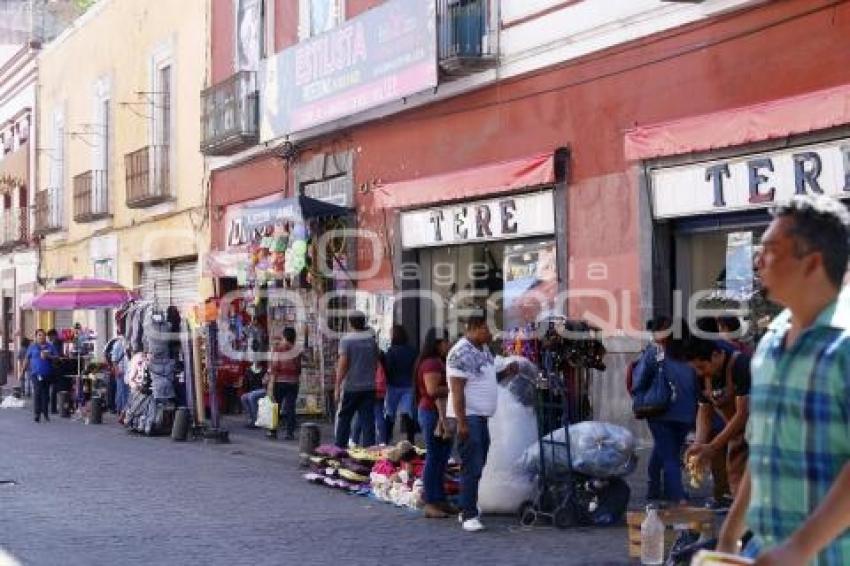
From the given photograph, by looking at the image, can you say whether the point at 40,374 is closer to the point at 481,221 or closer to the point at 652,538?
the point at 481,221

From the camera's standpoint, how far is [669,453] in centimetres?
1045

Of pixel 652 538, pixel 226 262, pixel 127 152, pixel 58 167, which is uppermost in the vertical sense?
pixel 58 167

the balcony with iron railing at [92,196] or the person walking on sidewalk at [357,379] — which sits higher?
the balcony with iron railing at [92,196]

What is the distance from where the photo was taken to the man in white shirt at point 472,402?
9789mm

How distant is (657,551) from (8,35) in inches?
1719

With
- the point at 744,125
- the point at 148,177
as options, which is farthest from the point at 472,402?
the point at 148,177

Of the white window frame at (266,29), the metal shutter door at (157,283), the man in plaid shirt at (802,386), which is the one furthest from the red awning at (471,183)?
the man in plaid shirt at (802,386)

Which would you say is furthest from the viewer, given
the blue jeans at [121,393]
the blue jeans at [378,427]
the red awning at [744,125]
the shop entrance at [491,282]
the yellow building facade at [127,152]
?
the yellow building facade at [127,152]

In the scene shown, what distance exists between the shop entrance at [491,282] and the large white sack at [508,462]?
3745mm

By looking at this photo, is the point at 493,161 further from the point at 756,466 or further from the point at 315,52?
the point at 756,466

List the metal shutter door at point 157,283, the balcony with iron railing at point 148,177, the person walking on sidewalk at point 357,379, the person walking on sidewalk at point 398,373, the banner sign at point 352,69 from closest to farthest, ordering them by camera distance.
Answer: the person walking on sidewalk at point 357,379 < the person walking on sidewalk at point 398,373 < the banner sign at point 352,69 < the balcony with iron railing at point 148,177 < the metal shutter door at point 157,283

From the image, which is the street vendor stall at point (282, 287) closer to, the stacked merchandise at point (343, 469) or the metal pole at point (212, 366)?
the metal pole at point (212, 366)

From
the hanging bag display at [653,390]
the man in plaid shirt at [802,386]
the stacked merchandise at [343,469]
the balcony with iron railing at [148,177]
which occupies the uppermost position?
the balcony with iron railing at [148,177]

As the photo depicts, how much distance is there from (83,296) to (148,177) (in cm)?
550
